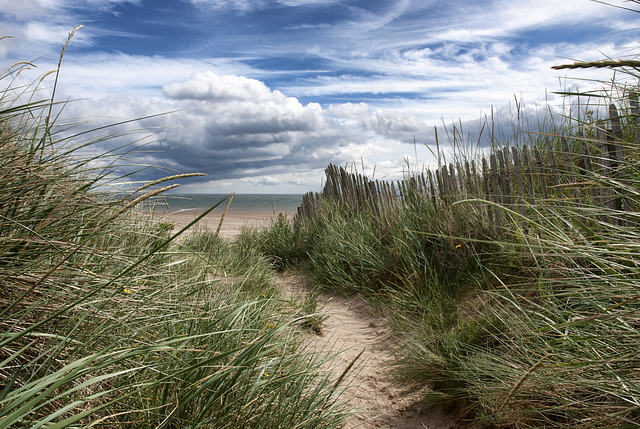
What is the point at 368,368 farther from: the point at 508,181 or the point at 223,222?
the point at 223,222

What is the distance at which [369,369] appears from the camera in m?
3.42

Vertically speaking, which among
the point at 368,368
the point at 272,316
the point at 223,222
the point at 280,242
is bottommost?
the point at 223,222

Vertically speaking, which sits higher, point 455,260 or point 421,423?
point 455,260

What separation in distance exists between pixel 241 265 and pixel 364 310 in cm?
179

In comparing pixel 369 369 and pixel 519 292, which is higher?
pixel 519 292

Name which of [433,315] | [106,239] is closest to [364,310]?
[433,315]

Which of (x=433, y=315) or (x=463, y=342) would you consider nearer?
(x=463, y=342)

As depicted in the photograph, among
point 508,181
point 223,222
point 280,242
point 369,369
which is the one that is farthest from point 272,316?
point 223,222

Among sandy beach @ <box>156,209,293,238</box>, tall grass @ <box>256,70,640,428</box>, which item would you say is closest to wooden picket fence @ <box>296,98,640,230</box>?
tall grass @ <box>256,70,640,428</box>

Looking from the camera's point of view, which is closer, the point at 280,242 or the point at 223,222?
the point at 280,242

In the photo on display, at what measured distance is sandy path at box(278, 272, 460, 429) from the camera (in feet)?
8.71

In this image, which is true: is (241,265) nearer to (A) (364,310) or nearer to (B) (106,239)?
(A) (364,310)

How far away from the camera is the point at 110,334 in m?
1.66

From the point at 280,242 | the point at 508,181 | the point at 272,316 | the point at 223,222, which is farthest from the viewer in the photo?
the point at 223,222
